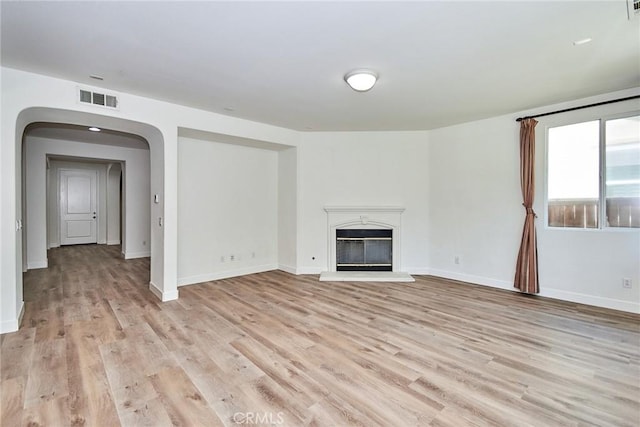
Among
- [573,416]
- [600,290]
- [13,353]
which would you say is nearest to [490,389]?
[573,416]

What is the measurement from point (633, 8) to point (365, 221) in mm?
4099

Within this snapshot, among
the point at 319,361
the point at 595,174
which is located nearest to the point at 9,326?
the point at 319,361

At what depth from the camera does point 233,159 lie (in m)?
5.43

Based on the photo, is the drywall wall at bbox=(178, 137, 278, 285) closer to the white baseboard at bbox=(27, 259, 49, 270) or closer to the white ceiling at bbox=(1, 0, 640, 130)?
Result: the white ceiling at bbox=(1, 0, 640, 130)

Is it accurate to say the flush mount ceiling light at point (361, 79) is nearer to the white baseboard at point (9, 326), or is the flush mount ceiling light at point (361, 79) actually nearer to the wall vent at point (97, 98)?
the wall vent at point (97, 98)

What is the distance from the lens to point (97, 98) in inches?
135

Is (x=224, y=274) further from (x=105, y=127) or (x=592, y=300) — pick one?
(x=592, y=300)

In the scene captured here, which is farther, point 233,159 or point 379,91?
point 233,159

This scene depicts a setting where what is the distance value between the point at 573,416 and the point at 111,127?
Answer: 5.49 meters

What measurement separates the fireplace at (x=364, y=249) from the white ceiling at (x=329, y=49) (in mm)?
2517

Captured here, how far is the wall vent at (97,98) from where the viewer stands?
333cm

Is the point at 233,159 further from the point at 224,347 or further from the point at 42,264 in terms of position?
the point at 42,264

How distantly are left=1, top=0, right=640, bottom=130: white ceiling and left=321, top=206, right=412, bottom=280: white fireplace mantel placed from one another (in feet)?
7.04

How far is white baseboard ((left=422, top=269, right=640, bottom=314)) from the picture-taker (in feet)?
11.9
